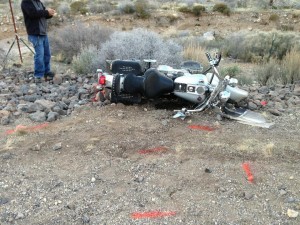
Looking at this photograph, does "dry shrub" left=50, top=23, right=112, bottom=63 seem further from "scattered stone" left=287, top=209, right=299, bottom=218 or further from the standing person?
"scattered stone" left=287, top=209, right=299, bottom=218

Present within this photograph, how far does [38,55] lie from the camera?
821cm

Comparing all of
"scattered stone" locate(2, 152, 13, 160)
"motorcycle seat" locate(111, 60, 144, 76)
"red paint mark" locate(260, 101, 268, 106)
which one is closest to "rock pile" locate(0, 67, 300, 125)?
"red paint mark" locate(260, 101, 268, 106)

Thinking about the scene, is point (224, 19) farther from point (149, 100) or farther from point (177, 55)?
point (149, 100)

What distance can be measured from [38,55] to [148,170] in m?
4.73

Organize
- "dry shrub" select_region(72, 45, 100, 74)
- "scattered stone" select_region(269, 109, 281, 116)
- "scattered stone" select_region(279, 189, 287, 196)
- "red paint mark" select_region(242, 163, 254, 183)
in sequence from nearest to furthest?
"scattered stone" select_region(279, 189, 287, 196) < "red paint mark" select_region(242, 163, 254, 183) < "scattered stone" select_region(269, 109, 281, 116) < "dry shrub" select_region(72, 45, 100, 74)

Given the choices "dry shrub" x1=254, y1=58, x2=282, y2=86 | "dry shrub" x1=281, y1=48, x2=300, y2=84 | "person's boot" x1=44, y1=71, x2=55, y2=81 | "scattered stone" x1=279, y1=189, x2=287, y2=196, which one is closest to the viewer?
"scattered stone" x1=279, y1=189, x2=287, y2=196

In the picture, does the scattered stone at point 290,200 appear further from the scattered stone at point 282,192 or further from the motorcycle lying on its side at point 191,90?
the motorcycle lying on its side at point 191,90

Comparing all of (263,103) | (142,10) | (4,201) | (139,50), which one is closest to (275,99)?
(263,103)

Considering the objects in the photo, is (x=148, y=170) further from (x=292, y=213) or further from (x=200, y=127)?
(x=292, y=213)

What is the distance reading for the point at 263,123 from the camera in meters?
5.43

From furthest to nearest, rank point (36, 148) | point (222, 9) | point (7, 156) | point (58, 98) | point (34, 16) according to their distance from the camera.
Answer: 1. point (222, 9)
2. point (34, 16)
3. point (58, 98)
4. point (36, 148)
5. point (7, 156)

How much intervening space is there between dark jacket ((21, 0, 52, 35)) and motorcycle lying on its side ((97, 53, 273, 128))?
9.66 ft

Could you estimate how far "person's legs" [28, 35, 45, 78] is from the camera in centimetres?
821

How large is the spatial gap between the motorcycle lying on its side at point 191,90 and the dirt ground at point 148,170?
0.17 meters
